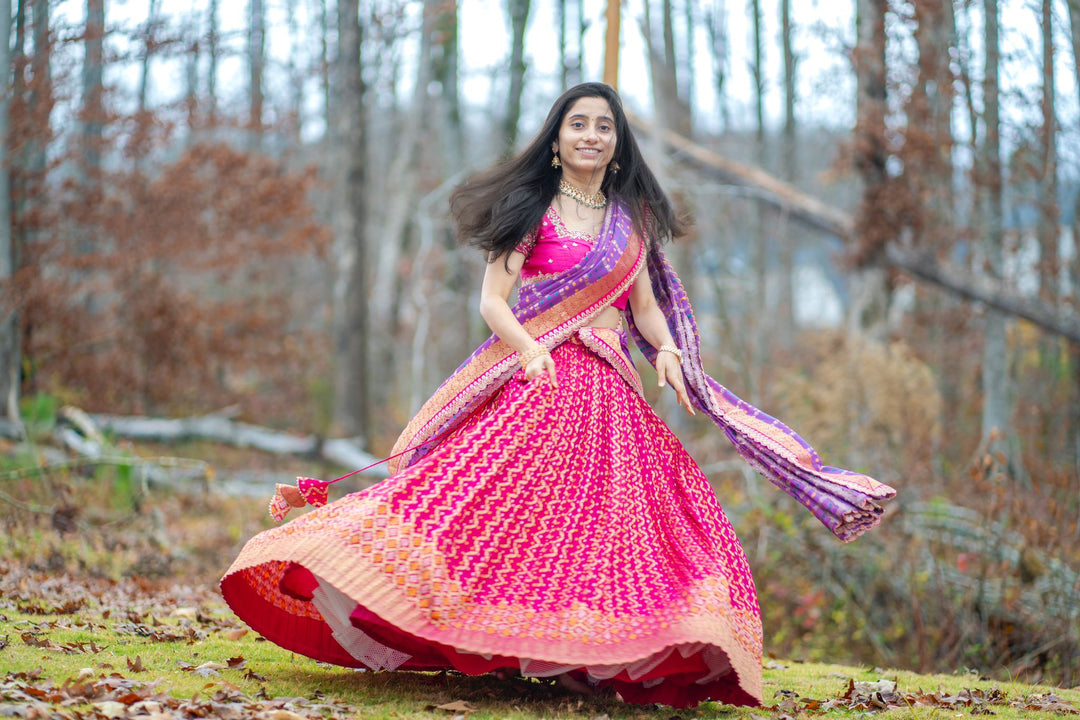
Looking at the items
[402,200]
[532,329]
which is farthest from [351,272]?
[532,329]

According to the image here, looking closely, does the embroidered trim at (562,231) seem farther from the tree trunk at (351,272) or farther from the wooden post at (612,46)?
the tree trunk at (351,272)

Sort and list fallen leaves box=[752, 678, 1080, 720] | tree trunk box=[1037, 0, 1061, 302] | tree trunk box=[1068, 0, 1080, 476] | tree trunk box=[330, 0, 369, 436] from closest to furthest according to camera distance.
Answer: fallen leaves box=[752, 678, 1080, 720], tree trunk box=[1068, 0, 1080, 476], tree trunk box=[1037, 0, 1061, 302], tree trunk box=[330, 0, 369, 436]

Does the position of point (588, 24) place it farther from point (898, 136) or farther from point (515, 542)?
point (515, 542)

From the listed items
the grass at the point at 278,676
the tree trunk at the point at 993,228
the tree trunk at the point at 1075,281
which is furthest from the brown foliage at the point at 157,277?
the tree trunk at the point at 1075,281

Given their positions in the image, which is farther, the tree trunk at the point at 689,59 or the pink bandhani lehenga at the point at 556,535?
the tree trunk at the point at 689,59

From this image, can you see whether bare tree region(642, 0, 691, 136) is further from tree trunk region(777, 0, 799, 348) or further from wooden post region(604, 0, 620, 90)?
wooden post region(604, 0, 620, 90)

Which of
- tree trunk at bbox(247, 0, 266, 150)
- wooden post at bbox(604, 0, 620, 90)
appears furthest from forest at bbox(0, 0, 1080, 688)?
tree trunk at bbox(247, 0, 266, 150)

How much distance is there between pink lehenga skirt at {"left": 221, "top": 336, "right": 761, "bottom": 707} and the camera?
121 inches

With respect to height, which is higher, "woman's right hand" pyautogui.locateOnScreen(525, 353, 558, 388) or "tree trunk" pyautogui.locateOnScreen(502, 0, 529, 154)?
"tree trunk" pyautogui.locateOnScreen(502, 0, 529, 154)

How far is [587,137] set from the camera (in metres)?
3.83

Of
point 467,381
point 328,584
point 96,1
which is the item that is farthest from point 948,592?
point 96,1

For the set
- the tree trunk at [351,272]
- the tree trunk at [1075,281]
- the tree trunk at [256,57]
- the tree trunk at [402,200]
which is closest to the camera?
the tree trunk at [1075,281]

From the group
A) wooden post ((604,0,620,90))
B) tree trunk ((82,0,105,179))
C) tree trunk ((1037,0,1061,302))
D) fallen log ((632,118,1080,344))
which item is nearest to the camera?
wooden post ((604,0,620,90))

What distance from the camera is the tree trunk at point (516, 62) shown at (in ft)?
41.3
